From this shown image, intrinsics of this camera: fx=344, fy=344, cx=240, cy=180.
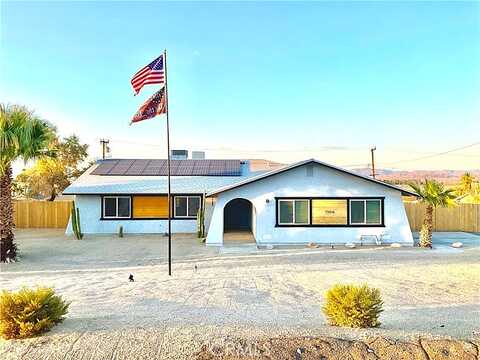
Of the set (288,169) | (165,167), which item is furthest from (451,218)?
(165,167)

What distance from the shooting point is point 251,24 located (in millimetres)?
15891

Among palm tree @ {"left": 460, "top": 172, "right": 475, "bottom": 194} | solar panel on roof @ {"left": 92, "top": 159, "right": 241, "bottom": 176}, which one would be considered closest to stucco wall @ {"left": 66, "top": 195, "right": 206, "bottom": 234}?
solar panel on roof @ {"left": 92, "top": 159, "right": 241, "bottom": 176}

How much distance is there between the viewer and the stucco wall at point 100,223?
66.2 ft

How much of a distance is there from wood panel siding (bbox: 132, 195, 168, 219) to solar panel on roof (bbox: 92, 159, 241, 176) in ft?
9.21

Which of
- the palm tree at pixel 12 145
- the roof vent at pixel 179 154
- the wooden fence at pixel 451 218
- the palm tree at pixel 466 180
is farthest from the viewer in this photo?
the palm tree at pixel 466 180

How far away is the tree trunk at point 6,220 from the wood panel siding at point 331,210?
12619 mm

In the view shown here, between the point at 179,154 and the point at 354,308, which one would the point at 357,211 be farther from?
the point at 179,154

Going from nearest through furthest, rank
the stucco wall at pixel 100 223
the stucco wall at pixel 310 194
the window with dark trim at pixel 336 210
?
the stucco wall at pixel 310 194 → the window with dark trim at pixel 336 210 → the stucco wall at pixel 100 223

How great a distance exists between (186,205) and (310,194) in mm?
7973

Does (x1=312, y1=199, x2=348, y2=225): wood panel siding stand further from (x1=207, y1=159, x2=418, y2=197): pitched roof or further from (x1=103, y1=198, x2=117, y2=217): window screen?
(x1=103, y1=198, x2=117, y2=217): window screen

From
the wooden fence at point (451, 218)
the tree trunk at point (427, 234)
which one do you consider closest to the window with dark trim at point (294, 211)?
the tree trunk at point (427, 234)

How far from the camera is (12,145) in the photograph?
12.4 meters

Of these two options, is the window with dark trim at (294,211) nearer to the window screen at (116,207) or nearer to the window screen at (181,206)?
the window screen at (181,206)

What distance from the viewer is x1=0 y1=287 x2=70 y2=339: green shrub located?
499cm
